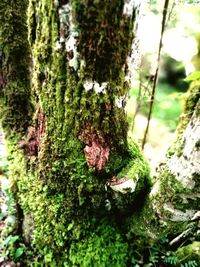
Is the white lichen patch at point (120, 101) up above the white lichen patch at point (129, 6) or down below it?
below

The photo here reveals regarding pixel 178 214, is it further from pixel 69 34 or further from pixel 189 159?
pixel 69 34

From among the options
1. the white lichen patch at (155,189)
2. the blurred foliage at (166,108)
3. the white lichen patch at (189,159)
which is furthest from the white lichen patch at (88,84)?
the blurred foliage at (166,108)

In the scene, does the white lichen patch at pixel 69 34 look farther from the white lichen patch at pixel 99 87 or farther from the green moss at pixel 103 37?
the white lichen patch at pixel 99 87

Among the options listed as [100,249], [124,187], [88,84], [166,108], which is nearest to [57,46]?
[88,84]

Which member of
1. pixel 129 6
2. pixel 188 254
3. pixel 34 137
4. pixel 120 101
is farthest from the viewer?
pixel 188 254

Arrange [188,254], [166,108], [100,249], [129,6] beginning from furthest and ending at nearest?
1. [166,108]
2. [188,254]
3. [100,249]
4. [129,6]

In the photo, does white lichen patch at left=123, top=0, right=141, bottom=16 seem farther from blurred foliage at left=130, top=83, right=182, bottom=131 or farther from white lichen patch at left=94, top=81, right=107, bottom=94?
blurred foliage at left=130, top=83, right=182, bottom=131

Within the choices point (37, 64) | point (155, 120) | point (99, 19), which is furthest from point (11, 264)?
point (155, 120)
